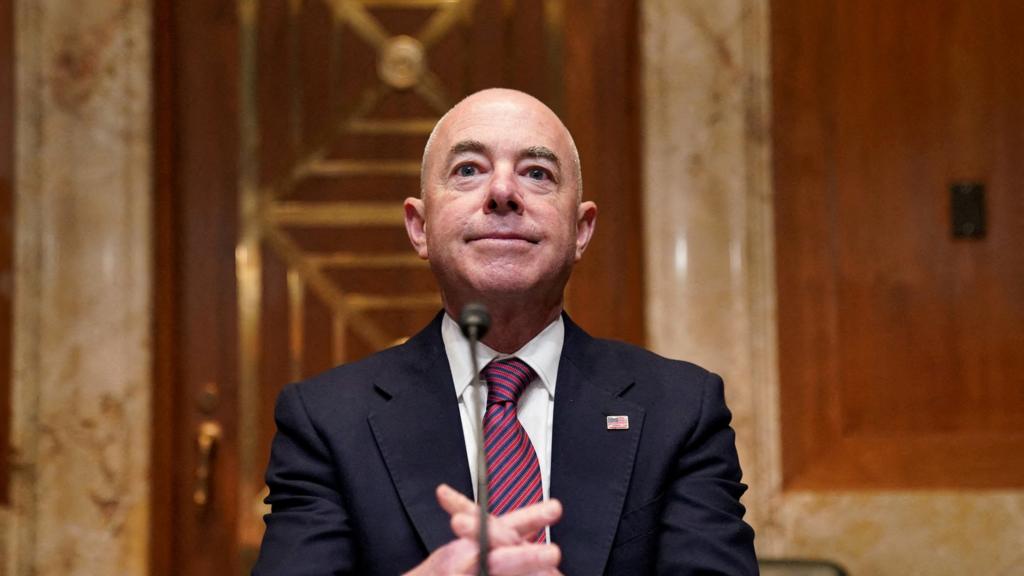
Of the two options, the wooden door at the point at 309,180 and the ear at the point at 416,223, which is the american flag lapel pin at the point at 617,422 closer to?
the ear at the point at 416,223

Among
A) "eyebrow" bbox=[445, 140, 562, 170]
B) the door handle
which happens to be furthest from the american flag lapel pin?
the door handle

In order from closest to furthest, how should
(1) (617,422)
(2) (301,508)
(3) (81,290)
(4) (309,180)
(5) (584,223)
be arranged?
(2) (301,508) → (1) (617,422) → (5) (584,223) → (3) (81,290) → (4) (309,180)

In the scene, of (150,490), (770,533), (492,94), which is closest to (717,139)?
(770,533)

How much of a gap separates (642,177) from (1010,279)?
3.18 feet

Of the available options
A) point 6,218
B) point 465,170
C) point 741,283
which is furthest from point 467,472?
point 6,218

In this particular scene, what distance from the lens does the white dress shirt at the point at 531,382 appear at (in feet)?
5.07

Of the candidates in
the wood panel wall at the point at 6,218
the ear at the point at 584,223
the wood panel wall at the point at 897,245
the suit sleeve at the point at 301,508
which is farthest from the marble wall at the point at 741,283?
the wood panel wall at the point at 6,218

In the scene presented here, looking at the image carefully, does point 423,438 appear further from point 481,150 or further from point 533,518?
point 481,150

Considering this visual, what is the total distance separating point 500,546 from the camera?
122 cm

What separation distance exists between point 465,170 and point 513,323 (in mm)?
240

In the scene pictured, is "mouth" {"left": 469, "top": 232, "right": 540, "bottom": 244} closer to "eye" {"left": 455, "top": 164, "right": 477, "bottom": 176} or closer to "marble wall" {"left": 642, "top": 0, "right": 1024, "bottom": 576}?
"eye" {"left": 455, "top": 164, "right": 477, "bottom": 176}

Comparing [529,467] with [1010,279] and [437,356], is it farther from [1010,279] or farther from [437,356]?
[1010,279]

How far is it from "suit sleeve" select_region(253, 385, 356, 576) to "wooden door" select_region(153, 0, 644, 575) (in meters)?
1.30

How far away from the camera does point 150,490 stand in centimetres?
269
